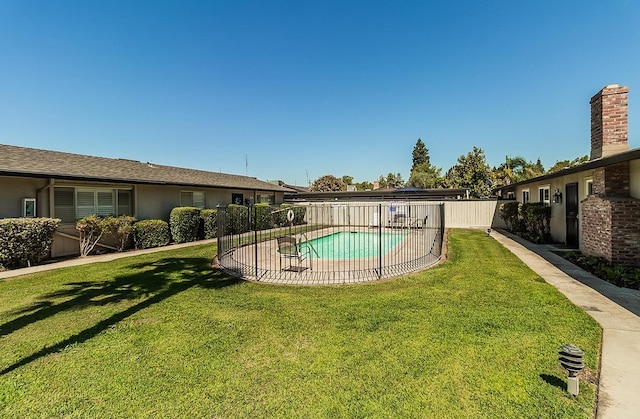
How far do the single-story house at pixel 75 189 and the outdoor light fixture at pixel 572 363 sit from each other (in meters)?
12.9

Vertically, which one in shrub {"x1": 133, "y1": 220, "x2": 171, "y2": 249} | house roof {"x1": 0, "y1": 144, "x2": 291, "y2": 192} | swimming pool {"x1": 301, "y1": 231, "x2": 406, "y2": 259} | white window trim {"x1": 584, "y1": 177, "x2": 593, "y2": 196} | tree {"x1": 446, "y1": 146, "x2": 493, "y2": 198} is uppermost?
tree {"x1": 446, "y1": 146, "x2": 493, "y2": 198}

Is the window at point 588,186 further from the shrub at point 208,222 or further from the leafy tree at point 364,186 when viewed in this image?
the leafy tree at point 364,186

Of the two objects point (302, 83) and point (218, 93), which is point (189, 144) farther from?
point (302, 83)

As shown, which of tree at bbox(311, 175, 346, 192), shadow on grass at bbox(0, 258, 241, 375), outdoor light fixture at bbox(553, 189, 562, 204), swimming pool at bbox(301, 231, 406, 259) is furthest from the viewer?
tree at bbox(311, 175, 346, 192)

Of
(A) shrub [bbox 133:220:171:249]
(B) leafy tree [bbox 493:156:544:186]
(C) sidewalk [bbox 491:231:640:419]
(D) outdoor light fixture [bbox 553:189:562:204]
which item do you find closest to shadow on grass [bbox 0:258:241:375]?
(A) shrub [bbox 133:220:171:249]

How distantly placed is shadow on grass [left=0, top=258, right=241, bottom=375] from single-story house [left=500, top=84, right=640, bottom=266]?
29.9ft

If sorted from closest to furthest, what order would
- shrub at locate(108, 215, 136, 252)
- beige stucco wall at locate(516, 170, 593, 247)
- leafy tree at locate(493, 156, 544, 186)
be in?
beige stucco wall at locate(516, 170, 593, 247) → shrub at locate(108, 215, 136, 252) → leafy tree at locate(493, 156, 544, 186)

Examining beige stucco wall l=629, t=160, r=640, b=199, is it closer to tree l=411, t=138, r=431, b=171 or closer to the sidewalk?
the sidewalk

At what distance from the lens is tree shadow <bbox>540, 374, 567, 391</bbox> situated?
262 cm

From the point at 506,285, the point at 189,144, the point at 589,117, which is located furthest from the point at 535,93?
the point at 189,144

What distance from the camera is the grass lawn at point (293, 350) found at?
2480mm

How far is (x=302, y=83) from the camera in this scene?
57.5ft

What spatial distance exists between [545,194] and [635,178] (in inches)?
269

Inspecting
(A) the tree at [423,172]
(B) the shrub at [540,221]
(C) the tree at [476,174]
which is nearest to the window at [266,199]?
(B) the shrub at [540,221]
